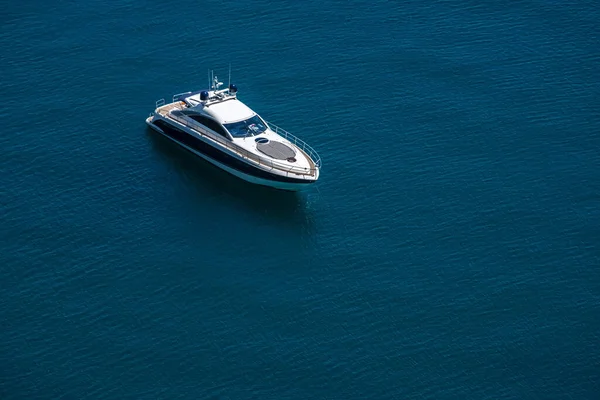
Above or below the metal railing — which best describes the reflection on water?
below

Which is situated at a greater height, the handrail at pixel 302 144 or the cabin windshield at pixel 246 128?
the cabin windshield at pixel 246 128

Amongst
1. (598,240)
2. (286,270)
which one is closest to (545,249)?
(598,240)

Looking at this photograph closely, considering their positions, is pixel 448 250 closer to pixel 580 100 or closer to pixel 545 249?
pixel 545 249

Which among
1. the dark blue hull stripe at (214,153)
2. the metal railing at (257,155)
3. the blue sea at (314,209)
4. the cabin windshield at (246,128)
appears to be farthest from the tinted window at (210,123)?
the blue sea at (314,209)

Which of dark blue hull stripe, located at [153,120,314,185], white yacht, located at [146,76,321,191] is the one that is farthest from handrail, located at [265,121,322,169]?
dark blue hull stripe, located at [153,120,314,185]

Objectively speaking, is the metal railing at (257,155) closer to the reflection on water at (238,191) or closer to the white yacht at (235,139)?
the white yacht at (235,139)

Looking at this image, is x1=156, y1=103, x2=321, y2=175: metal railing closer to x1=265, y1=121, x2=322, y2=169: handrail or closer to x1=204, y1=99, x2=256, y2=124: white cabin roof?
x1=265, y1=121, x2=322, y2=169: handrail
